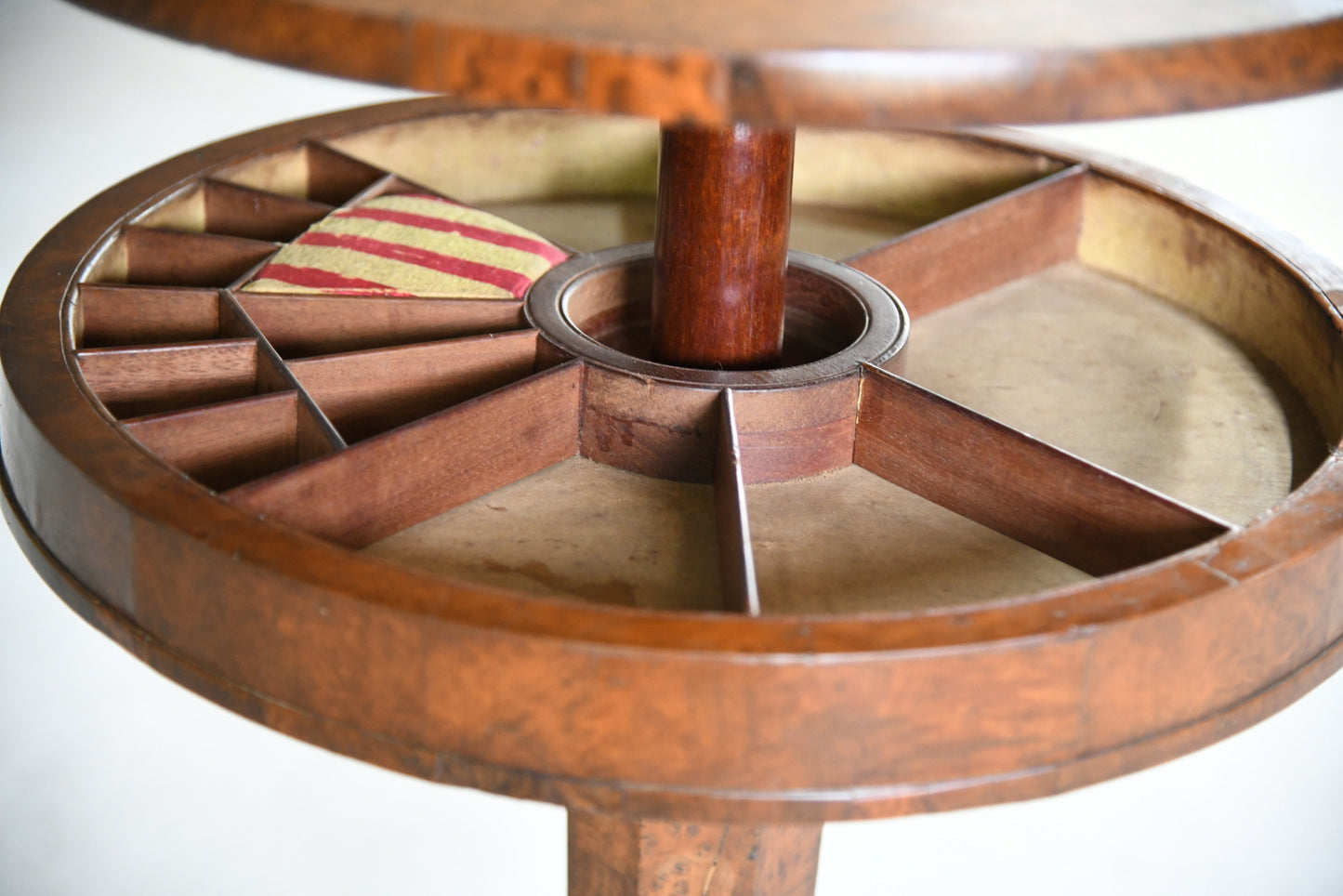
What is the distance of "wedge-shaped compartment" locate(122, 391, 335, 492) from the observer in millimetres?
1572

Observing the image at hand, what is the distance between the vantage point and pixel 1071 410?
1883 mm

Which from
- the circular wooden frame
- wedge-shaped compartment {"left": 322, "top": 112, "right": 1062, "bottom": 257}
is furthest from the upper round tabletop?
wedge-shaped compartment {"left": 322, "top": 112, "right": 1062, "bottom": 257}

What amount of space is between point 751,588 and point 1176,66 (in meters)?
0.54

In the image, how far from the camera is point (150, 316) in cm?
184

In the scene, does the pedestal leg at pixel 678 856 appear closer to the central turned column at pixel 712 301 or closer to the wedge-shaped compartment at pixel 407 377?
the central turned column at pixel 712 301

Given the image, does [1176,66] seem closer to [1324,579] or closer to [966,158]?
[1324,579]

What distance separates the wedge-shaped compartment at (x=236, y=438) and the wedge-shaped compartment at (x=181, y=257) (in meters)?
0.41

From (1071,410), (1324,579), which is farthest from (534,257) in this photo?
(1324,579)

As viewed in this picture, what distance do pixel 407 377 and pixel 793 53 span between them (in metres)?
0.82

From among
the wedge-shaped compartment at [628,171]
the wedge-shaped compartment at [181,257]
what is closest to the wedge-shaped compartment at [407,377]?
the wedge-shaped compartment at [181,257]

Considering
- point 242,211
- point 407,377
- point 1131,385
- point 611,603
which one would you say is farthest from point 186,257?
point 1131,385

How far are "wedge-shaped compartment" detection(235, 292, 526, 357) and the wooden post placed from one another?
0.20 metres

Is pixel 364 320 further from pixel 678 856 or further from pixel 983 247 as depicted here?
pixel 983 247

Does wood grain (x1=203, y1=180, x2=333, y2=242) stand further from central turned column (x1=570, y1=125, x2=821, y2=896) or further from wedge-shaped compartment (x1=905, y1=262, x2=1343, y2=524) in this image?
wedge-shaped compartment (x1=905, y1=262, x2=1343, y2=524)
